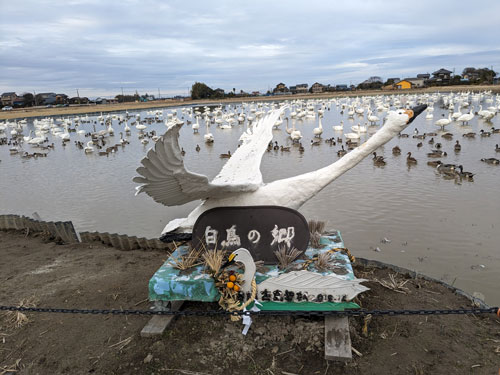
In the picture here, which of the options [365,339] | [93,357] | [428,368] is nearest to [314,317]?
[365,339]

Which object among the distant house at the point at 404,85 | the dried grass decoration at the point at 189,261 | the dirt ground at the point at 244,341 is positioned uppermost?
the distant house at the point at 404,85

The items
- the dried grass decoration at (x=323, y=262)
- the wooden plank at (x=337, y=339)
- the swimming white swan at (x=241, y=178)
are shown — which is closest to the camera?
the swimming white swan at (x=241, y=178)

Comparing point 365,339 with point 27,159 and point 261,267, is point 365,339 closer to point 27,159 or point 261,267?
point 261,267

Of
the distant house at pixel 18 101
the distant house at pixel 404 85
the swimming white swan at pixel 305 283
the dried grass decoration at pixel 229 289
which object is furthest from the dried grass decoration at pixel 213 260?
the distant house at pixel 18 101

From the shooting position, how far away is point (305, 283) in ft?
14.4

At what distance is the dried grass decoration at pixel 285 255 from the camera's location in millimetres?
4809

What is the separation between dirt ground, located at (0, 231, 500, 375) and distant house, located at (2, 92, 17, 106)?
11104cm

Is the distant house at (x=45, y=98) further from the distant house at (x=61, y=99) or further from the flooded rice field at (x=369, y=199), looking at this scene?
the flooded rice field at (x=369, y=199)

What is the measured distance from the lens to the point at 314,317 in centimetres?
455

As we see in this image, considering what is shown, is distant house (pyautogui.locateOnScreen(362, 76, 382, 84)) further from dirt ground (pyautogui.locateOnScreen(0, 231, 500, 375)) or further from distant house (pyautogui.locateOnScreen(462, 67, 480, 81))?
dirt ground (pyautogui.locateOnScreen(0, 231, 500, 375))

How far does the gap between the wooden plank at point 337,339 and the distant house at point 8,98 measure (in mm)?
113669

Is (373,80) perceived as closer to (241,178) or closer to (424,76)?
(424,76)

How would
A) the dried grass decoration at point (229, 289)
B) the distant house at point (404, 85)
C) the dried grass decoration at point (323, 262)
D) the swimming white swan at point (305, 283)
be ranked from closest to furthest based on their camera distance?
1. the swimming white swan at point (305, 283)
2. the dried grass decoration at point (229, 289)
3. the dried grass decoration at point (323, 262)
4. the distant house at point (404, 85)

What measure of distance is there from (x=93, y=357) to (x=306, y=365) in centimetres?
265
